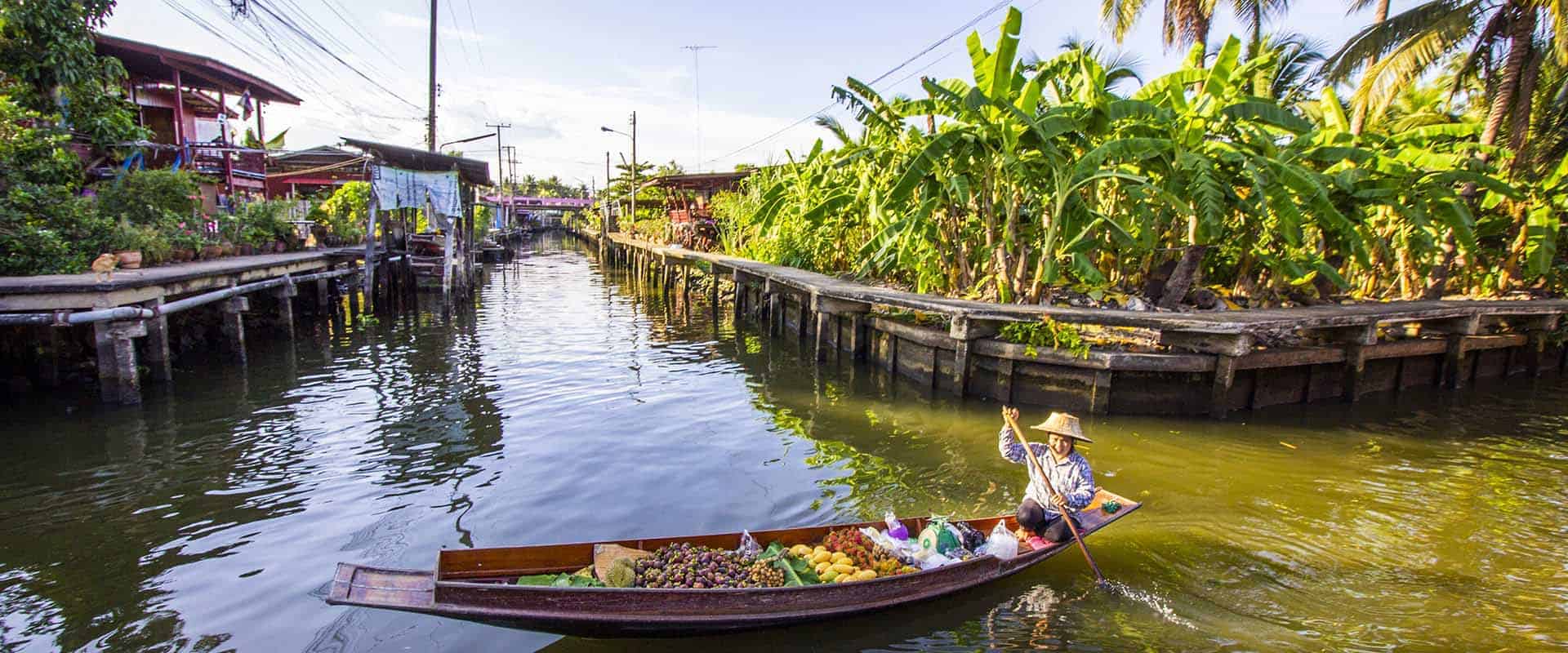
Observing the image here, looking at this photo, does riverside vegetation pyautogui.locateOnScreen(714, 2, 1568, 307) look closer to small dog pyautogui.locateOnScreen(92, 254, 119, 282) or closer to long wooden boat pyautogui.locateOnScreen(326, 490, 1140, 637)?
long wooden boat pyautogui.locateOnScreen(326, 490, 1140, 637)

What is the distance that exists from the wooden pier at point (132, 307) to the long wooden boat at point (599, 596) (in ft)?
23.8

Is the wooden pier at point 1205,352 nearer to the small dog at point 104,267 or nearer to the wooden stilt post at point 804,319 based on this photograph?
the wooden stilt post at point 804,319

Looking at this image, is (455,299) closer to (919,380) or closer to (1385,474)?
(919,380)

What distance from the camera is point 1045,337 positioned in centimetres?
994

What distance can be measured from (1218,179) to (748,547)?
9079mm

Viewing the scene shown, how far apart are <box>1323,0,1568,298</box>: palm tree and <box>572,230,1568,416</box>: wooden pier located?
2038 millimetres

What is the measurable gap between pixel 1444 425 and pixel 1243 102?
17.1 feet

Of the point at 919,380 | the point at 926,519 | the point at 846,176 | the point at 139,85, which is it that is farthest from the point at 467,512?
the point at 139,85

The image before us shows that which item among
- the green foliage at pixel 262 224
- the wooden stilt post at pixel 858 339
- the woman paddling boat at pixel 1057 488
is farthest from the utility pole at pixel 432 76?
the woman paddling boat at pixel 1057 488

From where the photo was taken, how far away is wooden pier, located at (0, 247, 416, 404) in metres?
8.46

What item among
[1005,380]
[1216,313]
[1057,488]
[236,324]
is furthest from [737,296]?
[1057,488]

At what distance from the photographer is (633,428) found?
919cm

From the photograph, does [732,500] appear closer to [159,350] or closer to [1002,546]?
[1002,546]

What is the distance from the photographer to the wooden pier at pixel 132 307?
8.46 metres
